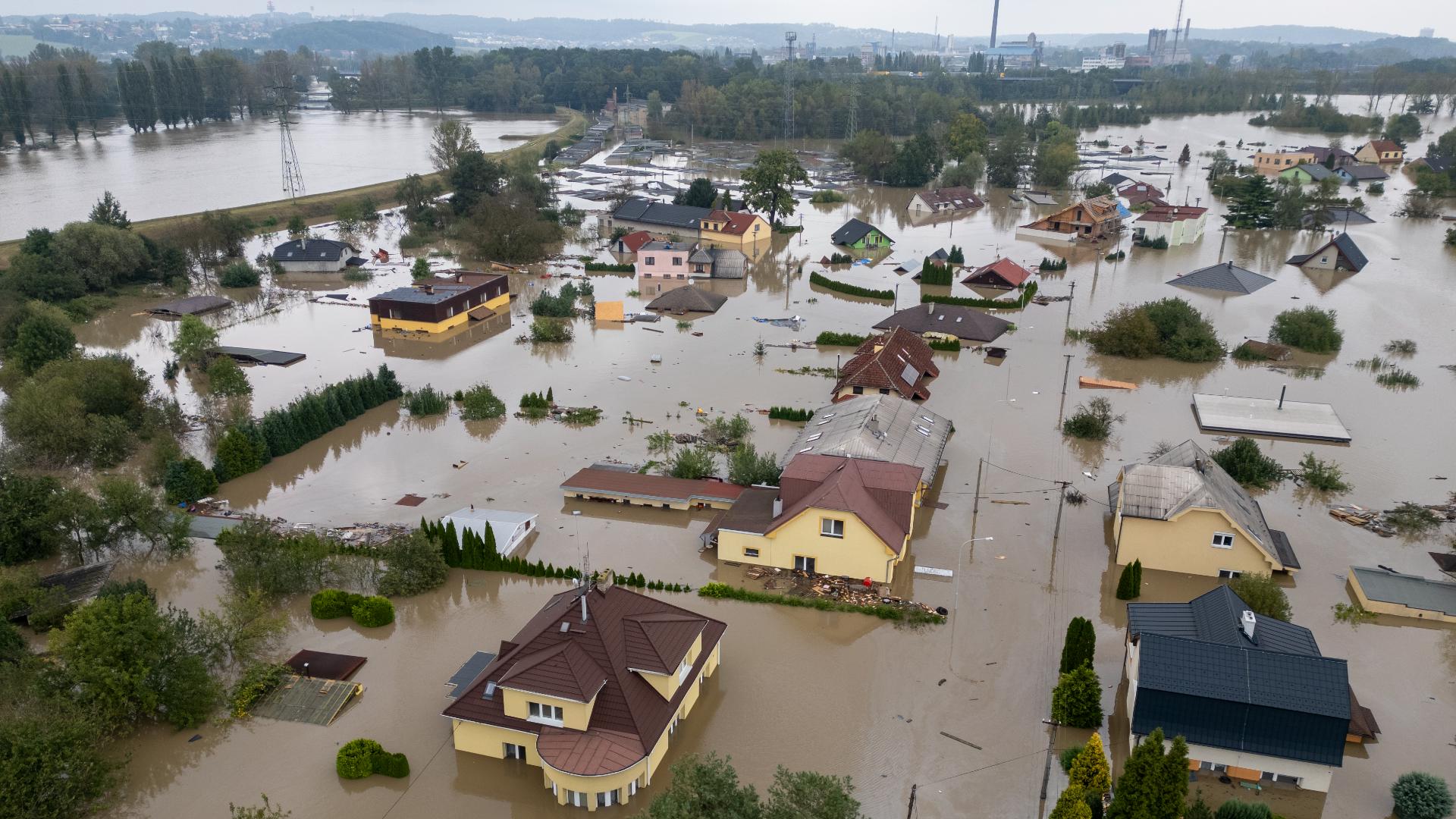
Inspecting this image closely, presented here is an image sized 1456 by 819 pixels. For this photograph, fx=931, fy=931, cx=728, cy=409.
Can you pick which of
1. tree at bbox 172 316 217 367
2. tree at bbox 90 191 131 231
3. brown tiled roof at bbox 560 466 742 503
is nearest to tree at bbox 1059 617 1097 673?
brown tiled roof at bbox 560 466 742 503

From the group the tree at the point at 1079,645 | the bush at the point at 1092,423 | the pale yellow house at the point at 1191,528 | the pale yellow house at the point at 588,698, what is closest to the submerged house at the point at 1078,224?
the bush at the point at 1092,423

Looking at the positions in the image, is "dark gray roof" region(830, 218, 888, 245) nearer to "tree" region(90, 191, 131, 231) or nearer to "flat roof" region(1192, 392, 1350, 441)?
"flat roof" region(1192, 392, 1350, 441)

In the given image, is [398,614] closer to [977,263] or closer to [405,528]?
[405,528]

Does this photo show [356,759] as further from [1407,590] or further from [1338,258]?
[1338,258]

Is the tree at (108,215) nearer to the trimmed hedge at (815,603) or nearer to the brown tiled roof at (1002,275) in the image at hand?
the brown tiled roof at (1002,275)

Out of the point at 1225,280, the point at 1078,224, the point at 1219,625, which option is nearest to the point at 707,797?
the point at 1219,625
